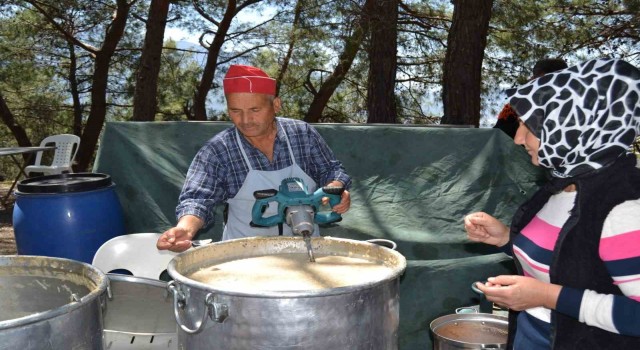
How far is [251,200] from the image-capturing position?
2.36 m

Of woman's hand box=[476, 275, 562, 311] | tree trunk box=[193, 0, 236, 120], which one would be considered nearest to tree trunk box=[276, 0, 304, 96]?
tree trunk box=[193, 0, 236, 120]

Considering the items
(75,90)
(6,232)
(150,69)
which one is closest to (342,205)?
(6,232)

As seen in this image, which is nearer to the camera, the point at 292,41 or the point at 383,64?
the point at 383,64

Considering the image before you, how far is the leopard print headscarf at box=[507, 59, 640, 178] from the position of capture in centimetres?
131

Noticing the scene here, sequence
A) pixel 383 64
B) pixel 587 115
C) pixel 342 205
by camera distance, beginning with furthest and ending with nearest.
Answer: pixel 383 64
pixel 342 205
pixel 587 115

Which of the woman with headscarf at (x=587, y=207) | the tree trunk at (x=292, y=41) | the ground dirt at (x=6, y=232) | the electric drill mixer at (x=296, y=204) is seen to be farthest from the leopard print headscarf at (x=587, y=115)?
the tree trunk at (x=292, y=41)

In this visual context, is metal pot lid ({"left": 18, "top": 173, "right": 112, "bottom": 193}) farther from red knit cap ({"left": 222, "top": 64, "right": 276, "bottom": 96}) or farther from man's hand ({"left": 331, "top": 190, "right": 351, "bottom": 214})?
man's hand ({"left": 331, "top": 190, "right": 351, "bottom": 214})

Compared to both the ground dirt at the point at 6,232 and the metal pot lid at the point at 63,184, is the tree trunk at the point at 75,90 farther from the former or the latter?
the metal pot lid at the point at 63,184

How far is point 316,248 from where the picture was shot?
192cm

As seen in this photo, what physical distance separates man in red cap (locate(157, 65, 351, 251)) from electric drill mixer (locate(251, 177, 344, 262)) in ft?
0.54

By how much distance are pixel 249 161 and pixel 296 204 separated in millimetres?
554

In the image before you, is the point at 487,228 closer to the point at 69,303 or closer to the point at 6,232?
the point at 69,303

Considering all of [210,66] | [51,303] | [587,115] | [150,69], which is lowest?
[51,303]

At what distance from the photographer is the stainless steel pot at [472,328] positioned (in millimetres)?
2482
